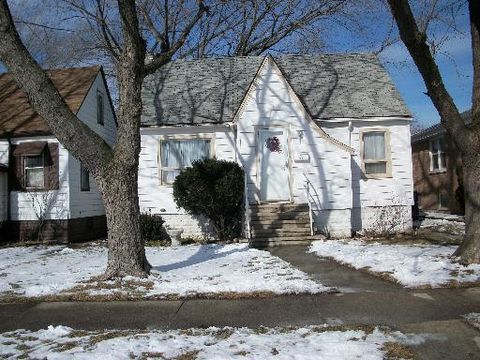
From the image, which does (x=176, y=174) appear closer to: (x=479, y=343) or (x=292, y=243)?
(x=292, y=243)

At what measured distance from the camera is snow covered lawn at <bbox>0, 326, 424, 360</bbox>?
444cm

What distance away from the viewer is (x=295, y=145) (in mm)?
15008

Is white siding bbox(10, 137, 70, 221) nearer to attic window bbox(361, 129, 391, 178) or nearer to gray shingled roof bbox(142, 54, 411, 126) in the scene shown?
gray shingled roof bbox(142, 54, 411, 126)

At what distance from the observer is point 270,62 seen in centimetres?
1488

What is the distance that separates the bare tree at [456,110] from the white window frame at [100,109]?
46.6 ft

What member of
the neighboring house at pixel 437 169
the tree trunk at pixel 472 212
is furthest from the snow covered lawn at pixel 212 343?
the neighboring house at pixel 437 169

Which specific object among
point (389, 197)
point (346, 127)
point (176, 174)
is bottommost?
point (389, 197)

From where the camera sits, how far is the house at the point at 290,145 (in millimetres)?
14906

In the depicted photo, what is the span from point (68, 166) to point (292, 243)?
8.24m

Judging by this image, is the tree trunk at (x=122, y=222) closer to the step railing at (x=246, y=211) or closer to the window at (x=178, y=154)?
the step railing at (x=246, y=211)

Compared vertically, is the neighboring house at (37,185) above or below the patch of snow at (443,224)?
above

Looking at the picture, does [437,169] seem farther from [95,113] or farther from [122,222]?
[122,222]

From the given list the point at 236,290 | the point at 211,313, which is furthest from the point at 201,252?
the point at 211,313

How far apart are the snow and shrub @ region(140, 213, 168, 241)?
34.9 ft
